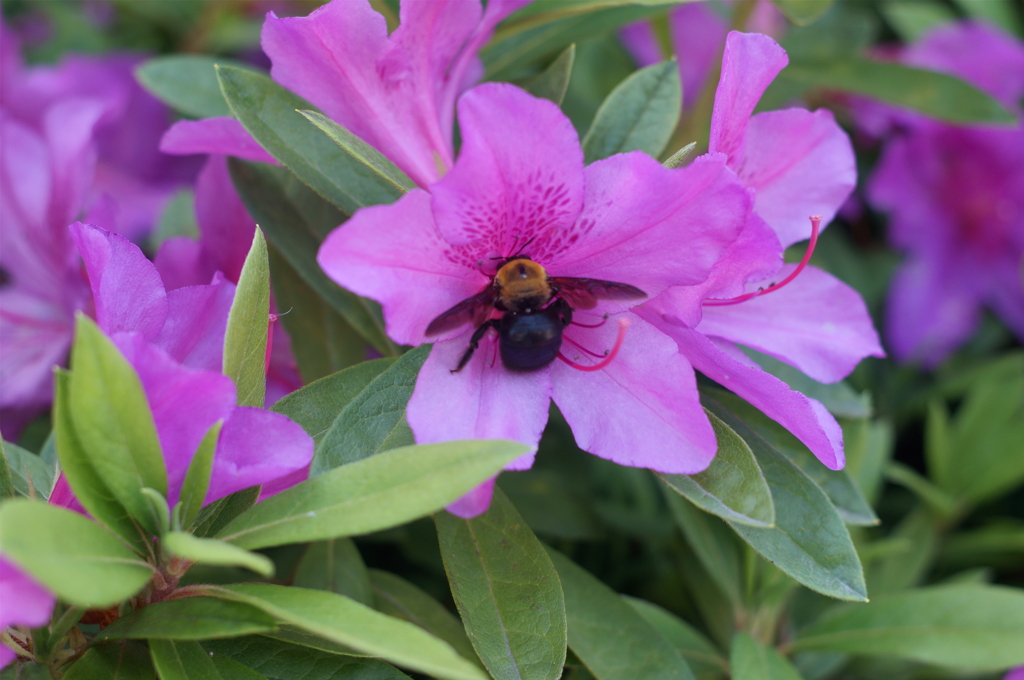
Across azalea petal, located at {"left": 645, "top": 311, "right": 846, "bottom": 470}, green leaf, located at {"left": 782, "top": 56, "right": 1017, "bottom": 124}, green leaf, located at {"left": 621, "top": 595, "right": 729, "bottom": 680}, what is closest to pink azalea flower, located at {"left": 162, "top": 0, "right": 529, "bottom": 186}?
azalea petal, located at {"left": 645, "top": 311, "right": 846, "bottom": 470}

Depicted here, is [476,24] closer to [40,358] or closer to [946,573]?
[40,358]

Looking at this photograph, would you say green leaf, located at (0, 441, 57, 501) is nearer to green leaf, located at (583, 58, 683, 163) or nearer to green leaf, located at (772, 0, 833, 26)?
green leaf, located at (583, 58, 683, 163)

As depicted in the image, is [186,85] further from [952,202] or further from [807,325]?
[952,202]

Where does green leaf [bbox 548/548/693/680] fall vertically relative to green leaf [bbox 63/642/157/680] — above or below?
below

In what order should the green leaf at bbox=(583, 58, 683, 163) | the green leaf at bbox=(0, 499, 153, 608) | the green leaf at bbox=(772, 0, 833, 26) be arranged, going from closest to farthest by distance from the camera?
the green leaf at bbox=(0, 499, 153, 608) < the green leaf at bbox=(583, 58, 683, 163) < the green leaf at bbox=(772, 0, 833, 26)

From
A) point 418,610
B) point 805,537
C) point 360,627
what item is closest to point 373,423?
point 360,627


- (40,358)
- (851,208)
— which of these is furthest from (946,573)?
(40,358)

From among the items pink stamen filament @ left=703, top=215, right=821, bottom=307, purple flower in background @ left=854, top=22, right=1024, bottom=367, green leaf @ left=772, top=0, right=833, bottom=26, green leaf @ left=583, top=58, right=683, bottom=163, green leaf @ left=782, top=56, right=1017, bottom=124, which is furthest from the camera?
purple flower in background @ left=854, top=22, right=1024, bottom=367

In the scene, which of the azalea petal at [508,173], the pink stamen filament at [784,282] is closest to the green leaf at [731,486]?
the pink stamen filament at [784,282]

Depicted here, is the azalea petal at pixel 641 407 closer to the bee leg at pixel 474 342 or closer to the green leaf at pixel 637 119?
the bee leg at pixel 474 342
